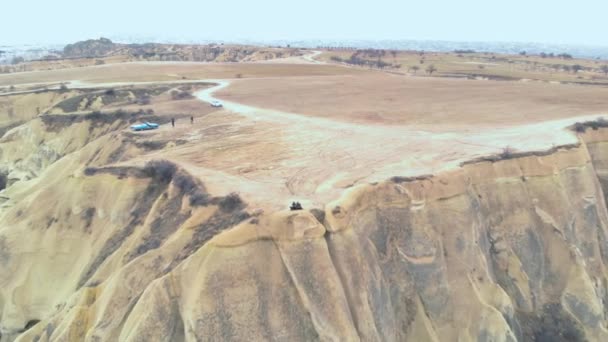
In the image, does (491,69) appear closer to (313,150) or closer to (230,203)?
(313,150)

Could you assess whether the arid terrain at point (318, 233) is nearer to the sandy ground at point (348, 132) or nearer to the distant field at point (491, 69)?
the sandy ground at point (348, 132)

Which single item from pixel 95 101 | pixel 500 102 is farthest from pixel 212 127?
pixel 500 102

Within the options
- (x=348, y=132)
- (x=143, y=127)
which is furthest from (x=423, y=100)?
(x=143, y=127)

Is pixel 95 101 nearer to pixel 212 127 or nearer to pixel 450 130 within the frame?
pixel 212 127

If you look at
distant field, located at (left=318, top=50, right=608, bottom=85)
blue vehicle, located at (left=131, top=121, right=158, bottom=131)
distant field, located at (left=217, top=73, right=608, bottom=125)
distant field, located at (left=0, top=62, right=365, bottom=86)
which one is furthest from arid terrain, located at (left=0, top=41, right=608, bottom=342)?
distant field, located at (left=318, top=50, right=608, bottom=85)

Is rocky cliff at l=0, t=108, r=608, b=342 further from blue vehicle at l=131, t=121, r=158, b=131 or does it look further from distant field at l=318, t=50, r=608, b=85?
distant field at l=318, t=50, r=608, b=85

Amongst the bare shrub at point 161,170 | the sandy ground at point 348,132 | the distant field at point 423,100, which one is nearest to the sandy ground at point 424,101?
the distant field at point 423,100
